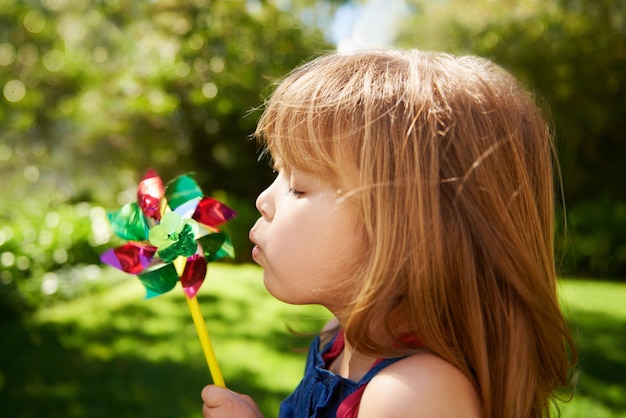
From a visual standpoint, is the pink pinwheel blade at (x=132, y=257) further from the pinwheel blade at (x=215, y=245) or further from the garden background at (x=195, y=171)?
the garden background at (x=195, y=171)

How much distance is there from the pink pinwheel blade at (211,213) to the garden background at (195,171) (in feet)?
A: 0.80

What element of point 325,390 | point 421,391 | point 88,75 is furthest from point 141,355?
point 421,391

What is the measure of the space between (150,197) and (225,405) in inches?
18.9

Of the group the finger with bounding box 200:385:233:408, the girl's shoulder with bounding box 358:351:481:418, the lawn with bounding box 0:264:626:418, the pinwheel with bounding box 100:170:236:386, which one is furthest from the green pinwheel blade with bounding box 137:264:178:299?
the lawn with bounding box 0:264:626:418

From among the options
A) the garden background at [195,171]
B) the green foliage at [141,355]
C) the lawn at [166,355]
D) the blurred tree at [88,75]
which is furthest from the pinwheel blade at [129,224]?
the lawn at [166,355]

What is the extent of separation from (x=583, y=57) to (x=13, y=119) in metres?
6.74

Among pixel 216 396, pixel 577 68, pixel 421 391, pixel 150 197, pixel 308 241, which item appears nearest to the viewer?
pixel 421 391

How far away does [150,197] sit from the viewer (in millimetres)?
1581

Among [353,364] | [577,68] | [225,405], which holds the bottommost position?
[225,405]

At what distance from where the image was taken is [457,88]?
1222 mm

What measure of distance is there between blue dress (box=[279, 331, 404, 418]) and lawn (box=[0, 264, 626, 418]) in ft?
4.40

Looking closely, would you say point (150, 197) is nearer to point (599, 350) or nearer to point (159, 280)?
point (159, 280)

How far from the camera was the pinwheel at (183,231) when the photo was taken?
1546mm

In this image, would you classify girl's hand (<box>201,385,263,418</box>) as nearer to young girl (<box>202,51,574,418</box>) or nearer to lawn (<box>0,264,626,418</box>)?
young girl (<box>202,51,574,418</box>)
